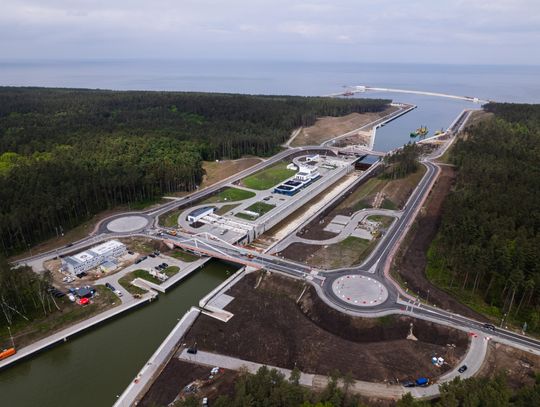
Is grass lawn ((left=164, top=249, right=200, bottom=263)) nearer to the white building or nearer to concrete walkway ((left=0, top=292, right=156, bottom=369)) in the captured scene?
the white building

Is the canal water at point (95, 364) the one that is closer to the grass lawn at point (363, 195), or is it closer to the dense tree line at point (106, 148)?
the dense tree line at point (106, 148)

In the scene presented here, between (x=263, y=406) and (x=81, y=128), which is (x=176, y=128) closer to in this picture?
(x=81, y=128)

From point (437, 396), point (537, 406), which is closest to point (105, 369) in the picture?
point (437, 396)

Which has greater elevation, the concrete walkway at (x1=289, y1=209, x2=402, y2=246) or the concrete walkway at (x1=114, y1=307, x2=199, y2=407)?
the concrete walkway at (x1=289, y1=209, x2=402, y2=246)

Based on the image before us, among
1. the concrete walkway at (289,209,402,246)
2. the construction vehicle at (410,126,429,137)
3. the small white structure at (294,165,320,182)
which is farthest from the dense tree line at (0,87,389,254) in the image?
the construction vehicle at (410,126,429,137)

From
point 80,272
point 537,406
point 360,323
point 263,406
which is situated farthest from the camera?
point 80,272

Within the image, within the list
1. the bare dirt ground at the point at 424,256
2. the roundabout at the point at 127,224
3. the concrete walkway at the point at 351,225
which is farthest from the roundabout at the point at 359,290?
the roundabout at the point at 127,224
